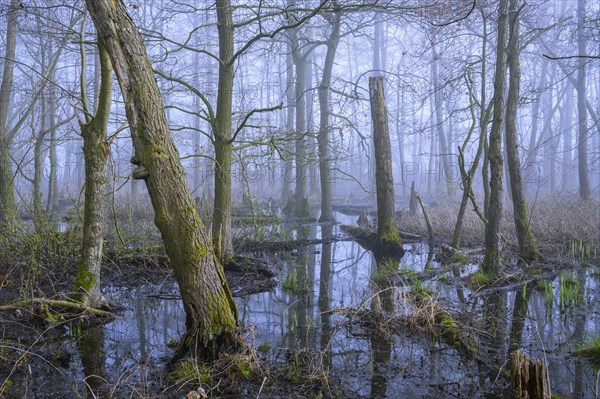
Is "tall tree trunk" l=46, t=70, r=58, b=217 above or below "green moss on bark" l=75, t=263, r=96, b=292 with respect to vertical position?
above

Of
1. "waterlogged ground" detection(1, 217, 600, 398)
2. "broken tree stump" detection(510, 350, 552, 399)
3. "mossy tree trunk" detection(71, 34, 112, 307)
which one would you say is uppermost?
"mossy tree trunk" detection(71, 34, 112, 307)

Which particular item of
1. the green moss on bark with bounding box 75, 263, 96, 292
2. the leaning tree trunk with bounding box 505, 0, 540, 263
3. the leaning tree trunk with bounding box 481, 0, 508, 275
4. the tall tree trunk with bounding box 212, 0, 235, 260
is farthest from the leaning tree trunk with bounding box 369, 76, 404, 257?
the green moss on bark with bounding box 75, 263, 96, 292

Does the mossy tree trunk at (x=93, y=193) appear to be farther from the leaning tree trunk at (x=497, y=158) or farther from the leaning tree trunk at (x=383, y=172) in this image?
the leaning tree trunk at (x=383, y=172)

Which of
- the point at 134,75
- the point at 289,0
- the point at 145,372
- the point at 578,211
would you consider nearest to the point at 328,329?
the point at 145,372

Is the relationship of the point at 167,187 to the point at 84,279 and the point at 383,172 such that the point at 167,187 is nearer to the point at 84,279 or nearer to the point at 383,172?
the point at 84,279

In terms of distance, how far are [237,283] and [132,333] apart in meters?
2.75

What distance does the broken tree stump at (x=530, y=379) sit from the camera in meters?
2.99

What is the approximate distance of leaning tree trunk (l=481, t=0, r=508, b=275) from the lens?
26.1 ft

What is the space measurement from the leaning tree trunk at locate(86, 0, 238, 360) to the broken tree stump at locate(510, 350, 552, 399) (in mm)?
2503

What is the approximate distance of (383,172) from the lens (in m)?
11.8

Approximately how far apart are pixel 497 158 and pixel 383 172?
3990 mm

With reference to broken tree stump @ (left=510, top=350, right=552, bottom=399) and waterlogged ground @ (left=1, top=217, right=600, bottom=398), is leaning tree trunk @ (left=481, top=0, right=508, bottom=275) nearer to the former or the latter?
waterlogged ground @ (left=1, top=217, right=600, bottom=398)

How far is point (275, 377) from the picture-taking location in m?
4.46

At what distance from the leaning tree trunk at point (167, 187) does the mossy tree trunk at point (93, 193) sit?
1.66m
